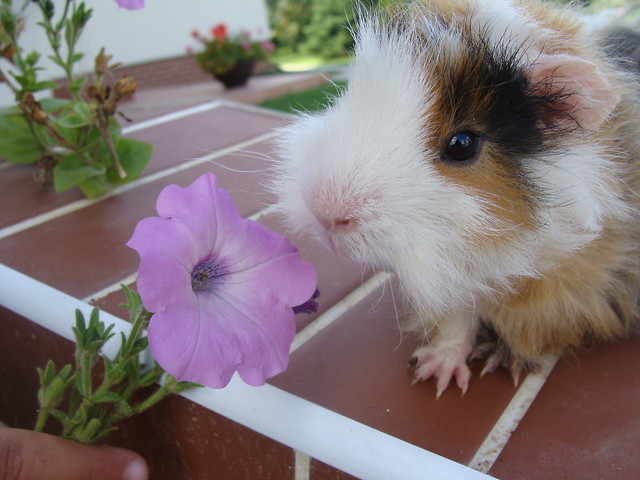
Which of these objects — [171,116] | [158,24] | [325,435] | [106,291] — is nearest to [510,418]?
[325,435]

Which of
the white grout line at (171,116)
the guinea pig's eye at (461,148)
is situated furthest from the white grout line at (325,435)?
the white grout line at (171,116)

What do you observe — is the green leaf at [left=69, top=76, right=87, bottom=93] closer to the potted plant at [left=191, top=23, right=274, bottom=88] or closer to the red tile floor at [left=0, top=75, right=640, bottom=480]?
the red tile floor at [left=0, top=75, right=640, bottom=480]

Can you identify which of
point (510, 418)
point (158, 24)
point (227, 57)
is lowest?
point (227, 57)

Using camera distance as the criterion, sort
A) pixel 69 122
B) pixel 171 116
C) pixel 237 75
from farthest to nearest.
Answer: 1. pixel 237 75
2. pixel 171 116
3. pixel 69 122

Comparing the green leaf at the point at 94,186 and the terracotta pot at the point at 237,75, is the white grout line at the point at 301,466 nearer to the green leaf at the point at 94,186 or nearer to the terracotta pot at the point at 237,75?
the green leaf at the point at 94,186

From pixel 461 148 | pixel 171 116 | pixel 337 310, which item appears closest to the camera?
pixel 461 148

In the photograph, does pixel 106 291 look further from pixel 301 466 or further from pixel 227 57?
pixel 227 57

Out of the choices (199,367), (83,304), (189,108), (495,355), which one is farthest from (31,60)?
(495,355)
